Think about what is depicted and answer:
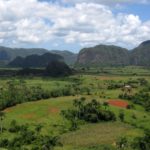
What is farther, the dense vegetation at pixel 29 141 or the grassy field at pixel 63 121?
the grassy field at pixel 63 121

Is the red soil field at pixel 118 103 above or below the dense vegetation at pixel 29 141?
above

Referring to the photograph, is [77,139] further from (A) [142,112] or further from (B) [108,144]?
(A) [142,112]

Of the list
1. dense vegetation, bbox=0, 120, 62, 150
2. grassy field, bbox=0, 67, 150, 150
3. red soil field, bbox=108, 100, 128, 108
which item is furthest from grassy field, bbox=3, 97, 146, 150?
red soil field, bbox=108, 100, 128, 108

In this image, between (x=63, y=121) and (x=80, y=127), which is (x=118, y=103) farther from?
(x=63, y=121)

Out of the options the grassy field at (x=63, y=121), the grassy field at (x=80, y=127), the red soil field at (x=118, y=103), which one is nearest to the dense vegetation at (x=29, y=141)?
the grassy field at (x=80, y=127)

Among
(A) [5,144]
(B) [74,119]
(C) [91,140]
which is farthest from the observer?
(B) [74,119]

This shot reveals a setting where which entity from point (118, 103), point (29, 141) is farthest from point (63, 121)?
point (118, 103)

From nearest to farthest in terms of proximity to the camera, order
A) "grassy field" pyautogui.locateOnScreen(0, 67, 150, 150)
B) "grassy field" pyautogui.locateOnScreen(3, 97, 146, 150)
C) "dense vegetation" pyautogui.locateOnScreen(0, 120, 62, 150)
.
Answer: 1. "dense vegetation" pyautogui.locateOnScreen(0, 120, 62, 150)
2. "grassy field" pyautogui.locateOnScreen(0, 67, 150, 150)
3. "grassy field" pyautogui.locateOnScreen(3, 97, 146, 150)

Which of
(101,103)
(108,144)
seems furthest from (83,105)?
(108,144)

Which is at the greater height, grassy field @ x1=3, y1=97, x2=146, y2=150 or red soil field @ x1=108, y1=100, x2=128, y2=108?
red soil field @ x1=108, y1=100, x2=128, y2=108

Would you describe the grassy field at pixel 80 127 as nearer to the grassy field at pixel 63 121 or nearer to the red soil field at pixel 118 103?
the grassy field at pixel 63 121

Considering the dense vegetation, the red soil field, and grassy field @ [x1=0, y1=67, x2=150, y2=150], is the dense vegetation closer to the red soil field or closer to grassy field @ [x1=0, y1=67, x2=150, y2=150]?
grassy field @ [x1=0, y1=67, x2=150, y2=150]
